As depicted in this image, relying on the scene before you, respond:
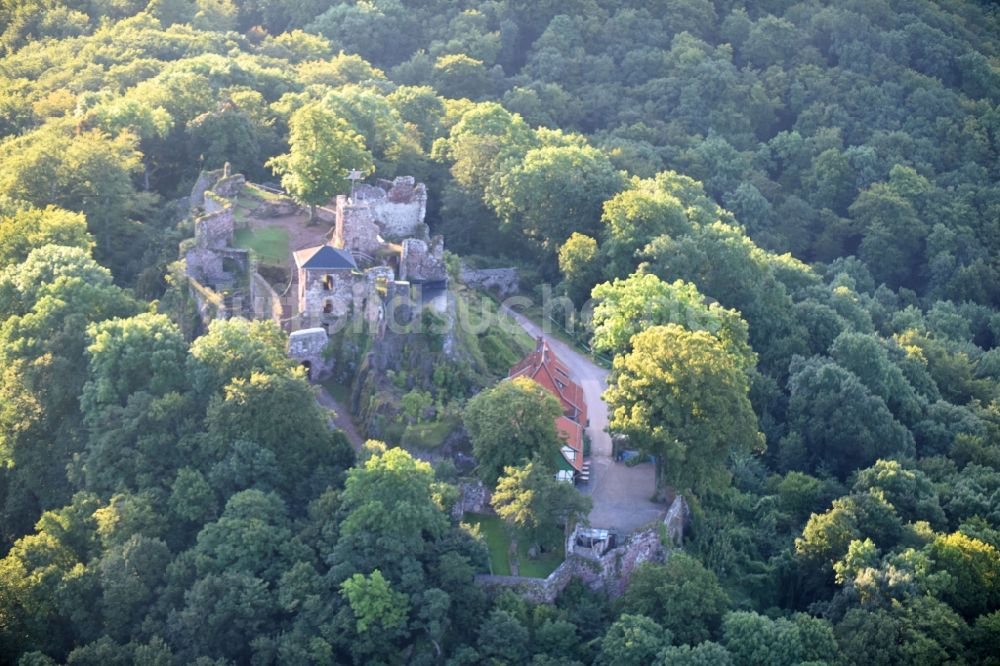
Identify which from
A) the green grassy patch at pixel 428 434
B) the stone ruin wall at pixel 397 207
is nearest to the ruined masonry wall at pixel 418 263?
the stone ruin wall at pixel 397 207

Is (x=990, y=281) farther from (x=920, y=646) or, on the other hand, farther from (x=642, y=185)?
(x=920, y=646)

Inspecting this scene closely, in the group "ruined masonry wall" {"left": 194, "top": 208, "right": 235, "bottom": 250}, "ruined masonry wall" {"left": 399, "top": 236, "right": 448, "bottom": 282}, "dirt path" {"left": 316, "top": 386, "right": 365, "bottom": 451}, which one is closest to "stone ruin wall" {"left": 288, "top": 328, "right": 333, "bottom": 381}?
"dirt path" {"left": 316, "top": 386, "right": 365, "bottom": 451}

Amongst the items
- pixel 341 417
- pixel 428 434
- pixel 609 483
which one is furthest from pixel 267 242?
pixel 609 483

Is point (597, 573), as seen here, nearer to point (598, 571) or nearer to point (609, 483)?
point (598, 571)

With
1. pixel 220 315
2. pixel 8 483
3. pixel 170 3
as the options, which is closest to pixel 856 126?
pixel 170 3

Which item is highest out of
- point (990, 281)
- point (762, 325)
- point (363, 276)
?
point (363, 276)

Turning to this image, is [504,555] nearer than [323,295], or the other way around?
[504,555]
